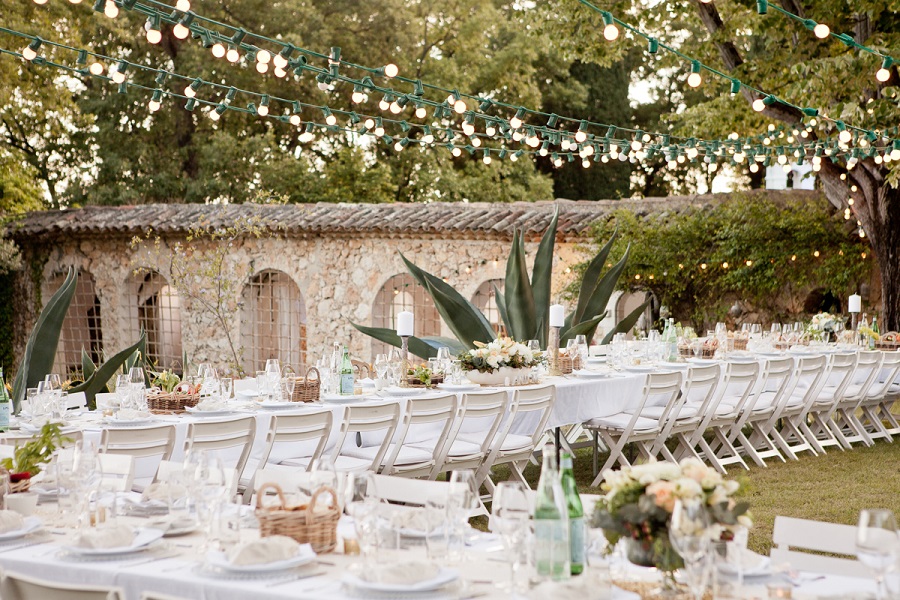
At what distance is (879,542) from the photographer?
2318 millimetres

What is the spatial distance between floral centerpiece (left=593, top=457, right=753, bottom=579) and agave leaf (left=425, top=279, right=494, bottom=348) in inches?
235

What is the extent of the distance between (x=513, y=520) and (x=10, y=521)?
5.04 ft

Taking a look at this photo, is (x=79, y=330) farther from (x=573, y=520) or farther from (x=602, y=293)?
(x=573, y=520)

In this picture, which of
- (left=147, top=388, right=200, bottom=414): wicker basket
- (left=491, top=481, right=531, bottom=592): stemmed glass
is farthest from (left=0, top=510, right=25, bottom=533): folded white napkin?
(left=147, top=388, right=200, bottom=414): wicker basket

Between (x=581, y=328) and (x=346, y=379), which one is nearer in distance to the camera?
(x=346, y=379)

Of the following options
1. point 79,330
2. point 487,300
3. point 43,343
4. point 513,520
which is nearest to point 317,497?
point 513,520

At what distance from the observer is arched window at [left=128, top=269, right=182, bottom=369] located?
16.1 metres

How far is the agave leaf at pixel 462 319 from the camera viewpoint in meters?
8.62

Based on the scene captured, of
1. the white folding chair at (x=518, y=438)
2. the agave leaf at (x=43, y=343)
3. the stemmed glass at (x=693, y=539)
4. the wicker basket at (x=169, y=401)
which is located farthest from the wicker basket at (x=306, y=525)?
the agave leaf at (x=43, y=343)

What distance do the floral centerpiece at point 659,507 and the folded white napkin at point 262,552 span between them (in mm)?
806

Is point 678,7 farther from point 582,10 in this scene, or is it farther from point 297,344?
point 297,344

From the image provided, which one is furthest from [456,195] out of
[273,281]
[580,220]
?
[580,220]

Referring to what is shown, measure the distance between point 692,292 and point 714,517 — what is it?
1111 centimetres

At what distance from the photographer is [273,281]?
15.5 m
